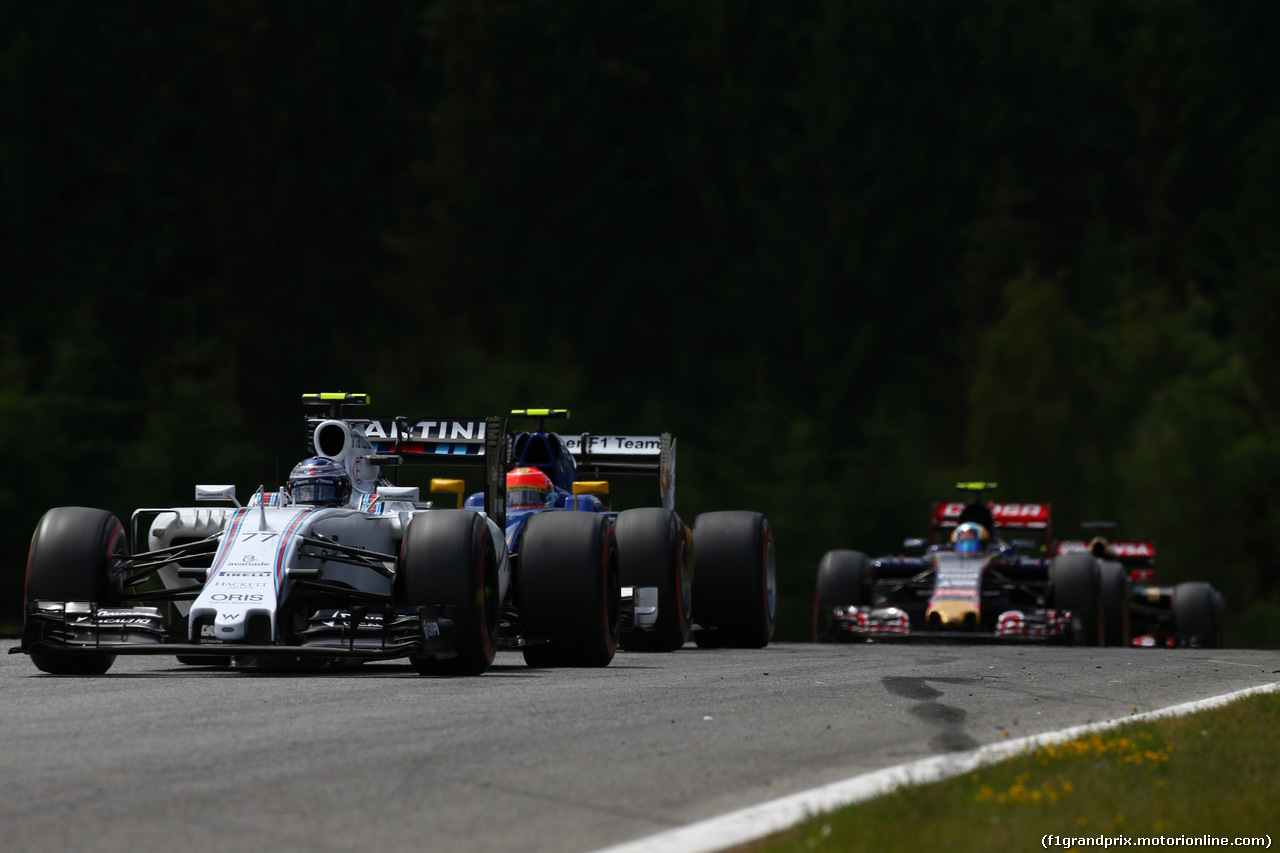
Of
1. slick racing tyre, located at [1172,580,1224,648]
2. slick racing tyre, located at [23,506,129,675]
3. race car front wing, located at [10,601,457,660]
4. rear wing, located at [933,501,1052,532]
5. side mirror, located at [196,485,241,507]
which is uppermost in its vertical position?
side mirror, located at [196,485,241,507]

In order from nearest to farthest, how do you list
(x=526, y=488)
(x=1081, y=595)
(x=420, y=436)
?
(x=526, y=488) < (x=420, y=436) < (x=1081, y=595)

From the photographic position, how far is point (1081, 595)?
20.8 m

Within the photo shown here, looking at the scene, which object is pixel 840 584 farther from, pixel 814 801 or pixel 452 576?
pixel 814 801

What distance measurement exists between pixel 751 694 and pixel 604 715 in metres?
1.42

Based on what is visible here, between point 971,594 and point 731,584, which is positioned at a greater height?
point 731,584

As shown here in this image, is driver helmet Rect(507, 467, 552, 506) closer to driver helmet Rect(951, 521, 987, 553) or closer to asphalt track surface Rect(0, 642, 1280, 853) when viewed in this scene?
asphalt track surface Rect(0, 642, 1280, 853)

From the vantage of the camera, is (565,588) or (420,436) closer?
(565,588)

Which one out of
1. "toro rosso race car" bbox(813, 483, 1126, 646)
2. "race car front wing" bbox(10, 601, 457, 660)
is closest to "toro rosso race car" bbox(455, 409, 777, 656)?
"race car front wing" bbox(10, 601, 457, 660)

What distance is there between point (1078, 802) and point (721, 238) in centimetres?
4517

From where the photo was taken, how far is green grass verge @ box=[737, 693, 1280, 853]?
555 cm

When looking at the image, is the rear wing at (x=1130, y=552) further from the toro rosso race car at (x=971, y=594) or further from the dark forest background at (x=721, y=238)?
the dark forest background at (x=721, y=238)

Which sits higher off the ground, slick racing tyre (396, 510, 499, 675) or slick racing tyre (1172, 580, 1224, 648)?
slick racing tyre (396, 510, 499, 675)

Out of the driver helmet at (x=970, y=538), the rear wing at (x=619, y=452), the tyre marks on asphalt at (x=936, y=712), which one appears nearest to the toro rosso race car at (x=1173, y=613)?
the driver helmet at (x=970, y=538)
